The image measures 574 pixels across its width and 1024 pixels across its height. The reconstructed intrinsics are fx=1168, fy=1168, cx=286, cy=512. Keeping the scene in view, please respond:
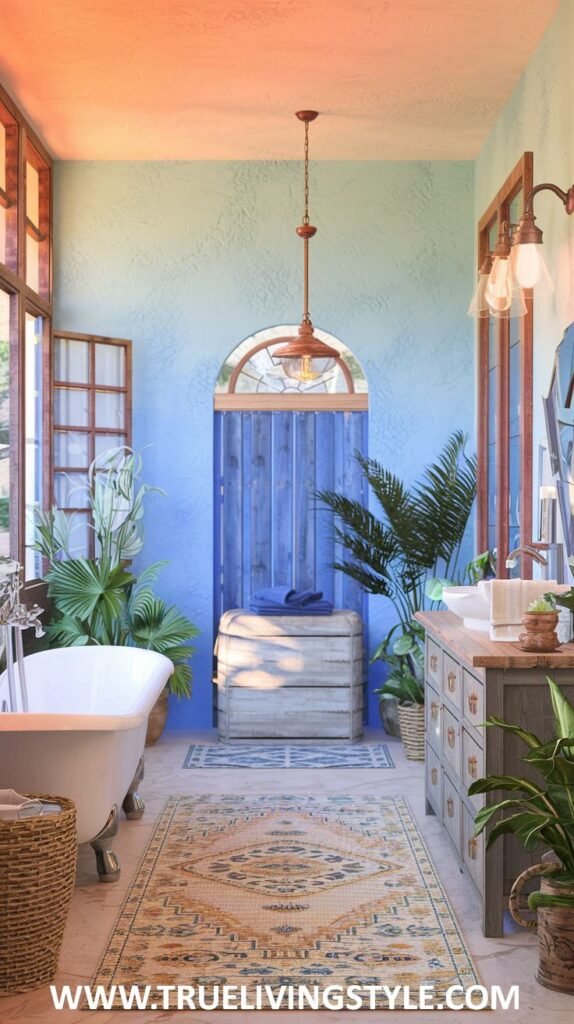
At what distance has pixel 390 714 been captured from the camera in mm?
6906

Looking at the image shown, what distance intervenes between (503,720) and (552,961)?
0.71 metres

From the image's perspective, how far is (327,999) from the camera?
3.27 metres

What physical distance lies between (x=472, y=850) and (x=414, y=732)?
245cm

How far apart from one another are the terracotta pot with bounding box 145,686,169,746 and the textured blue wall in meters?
1.04

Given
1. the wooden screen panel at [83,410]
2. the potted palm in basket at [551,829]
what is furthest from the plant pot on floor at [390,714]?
the potted palm in basket at [551,829]

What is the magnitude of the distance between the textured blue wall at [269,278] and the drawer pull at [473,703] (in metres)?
3.34

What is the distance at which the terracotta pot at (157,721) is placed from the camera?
22.2 feet

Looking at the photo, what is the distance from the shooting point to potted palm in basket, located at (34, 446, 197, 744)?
250 inches

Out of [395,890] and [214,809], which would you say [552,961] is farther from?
[214,809]

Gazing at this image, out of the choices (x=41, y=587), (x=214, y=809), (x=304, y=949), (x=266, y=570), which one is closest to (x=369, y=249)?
(x=266, y=570)

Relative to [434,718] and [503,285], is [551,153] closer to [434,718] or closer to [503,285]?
[503,285]

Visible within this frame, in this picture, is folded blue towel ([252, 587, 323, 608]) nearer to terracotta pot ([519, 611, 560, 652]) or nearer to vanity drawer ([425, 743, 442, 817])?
vanity drawer ([425, 743, 442, 817])

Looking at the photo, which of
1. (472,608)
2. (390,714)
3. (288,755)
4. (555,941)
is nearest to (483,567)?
(390,714)

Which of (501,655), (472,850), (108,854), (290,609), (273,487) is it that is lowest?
(108,854)
